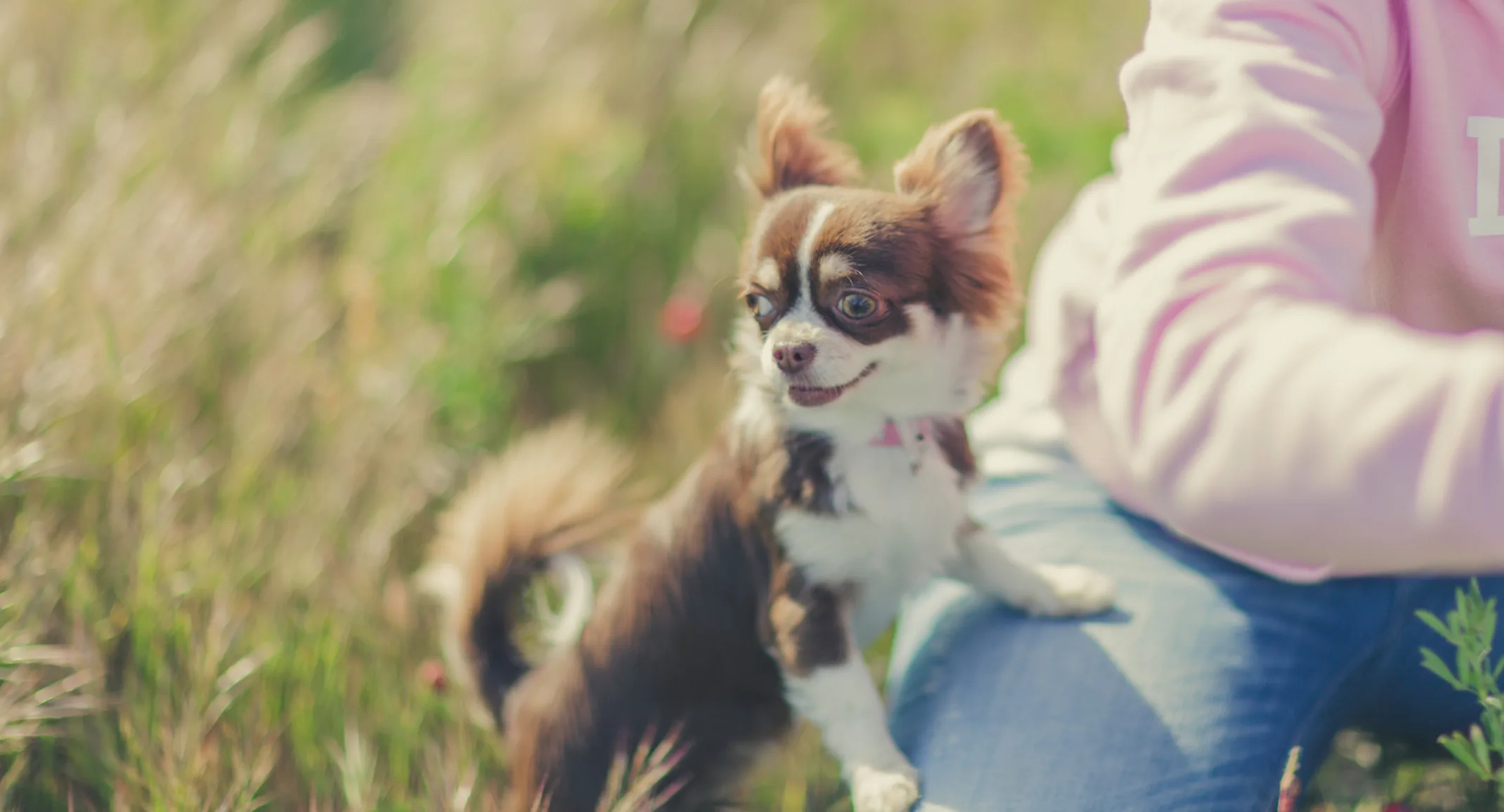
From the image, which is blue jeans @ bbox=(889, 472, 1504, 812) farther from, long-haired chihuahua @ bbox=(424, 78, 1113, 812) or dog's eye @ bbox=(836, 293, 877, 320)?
dog's eye @ bbox=(836, 293, 877, 320)

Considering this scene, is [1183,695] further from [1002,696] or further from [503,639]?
[503,639]

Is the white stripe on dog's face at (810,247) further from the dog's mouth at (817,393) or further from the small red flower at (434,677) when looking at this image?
the small red flower at (434,677)

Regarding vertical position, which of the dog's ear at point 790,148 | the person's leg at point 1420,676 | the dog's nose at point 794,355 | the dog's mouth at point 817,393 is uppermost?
the dog's ear at point 790,148

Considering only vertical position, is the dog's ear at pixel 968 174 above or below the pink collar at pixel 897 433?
above

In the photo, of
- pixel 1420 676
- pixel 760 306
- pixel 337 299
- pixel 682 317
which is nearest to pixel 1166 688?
pixel 1420 676

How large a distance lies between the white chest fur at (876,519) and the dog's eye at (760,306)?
0.68 ft

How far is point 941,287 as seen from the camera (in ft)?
4.50

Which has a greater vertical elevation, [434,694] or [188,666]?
[188,666]

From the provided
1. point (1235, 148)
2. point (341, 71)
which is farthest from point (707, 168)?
point (1235, 148)

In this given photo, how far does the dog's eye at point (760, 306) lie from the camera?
133cm

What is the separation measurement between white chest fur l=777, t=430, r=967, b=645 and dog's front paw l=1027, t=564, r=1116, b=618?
0.21 meters

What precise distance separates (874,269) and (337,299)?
189cm

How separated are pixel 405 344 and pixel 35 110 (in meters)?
1.08

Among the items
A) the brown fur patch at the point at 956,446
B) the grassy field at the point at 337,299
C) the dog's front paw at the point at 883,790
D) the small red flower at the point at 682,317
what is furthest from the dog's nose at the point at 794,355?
the small red flower at the point at 682,317
